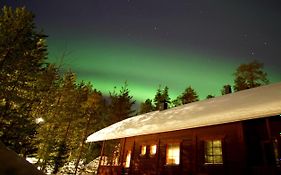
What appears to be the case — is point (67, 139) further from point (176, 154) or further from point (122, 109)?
point (176, 154)

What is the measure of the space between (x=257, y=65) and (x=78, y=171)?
32161mm

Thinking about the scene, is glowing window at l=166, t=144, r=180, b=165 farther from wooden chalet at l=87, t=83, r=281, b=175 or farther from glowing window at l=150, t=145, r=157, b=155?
glowing window at l=150, t=145, r=157, b=155

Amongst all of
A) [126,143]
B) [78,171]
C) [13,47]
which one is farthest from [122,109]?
[13,47]

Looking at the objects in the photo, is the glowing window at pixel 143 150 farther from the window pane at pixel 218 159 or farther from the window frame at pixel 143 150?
the window pane at pixel 218 159

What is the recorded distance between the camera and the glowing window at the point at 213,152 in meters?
13.1

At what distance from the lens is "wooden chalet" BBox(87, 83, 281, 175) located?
11.0 meters

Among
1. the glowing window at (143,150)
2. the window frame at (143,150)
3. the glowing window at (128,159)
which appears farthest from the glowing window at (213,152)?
the glowing window at (128,159)

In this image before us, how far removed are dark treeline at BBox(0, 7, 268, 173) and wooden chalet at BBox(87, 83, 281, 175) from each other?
19.7 ft

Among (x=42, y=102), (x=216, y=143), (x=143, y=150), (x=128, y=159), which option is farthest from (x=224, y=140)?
(x=42, y=102)

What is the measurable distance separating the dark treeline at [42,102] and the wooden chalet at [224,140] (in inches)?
236

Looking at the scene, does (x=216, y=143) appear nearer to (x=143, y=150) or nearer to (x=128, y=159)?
(x=143, y=150)

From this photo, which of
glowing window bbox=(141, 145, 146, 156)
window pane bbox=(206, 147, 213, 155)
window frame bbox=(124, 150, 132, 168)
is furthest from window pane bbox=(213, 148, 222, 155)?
window frame bbox=(124, 150, 132, 168)

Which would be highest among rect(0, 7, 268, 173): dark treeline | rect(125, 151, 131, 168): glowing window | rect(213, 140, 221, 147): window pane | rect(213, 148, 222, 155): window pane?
rect(0, 7, 268, 173): dark treeline

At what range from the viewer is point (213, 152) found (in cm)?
1339
